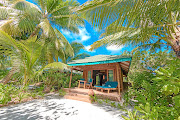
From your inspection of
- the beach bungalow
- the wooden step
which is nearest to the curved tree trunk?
the beach bungalow

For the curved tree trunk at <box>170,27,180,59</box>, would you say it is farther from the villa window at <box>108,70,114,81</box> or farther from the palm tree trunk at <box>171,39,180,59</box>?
the villa window at <box>108,70,114,81</box>

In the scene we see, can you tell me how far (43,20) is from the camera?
8.48 metres

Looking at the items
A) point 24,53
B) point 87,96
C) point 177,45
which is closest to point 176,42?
point 177,45

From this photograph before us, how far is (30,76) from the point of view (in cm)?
476

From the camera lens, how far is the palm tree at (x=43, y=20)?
716 cm

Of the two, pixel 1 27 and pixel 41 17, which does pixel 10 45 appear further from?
pixel 41 17

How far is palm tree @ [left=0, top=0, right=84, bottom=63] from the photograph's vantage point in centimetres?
716

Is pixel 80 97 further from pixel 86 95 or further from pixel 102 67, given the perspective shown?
pixel 102 67

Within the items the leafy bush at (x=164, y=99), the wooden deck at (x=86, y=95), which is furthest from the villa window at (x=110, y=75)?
the leafy bush at (x=164, y=99)

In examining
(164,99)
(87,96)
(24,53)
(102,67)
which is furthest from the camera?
(102,67)

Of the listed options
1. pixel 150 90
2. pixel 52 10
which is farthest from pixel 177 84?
pixel 52 10

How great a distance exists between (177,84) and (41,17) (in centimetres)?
1120

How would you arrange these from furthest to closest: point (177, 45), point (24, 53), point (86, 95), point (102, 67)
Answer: point (102, 67)
point (86, 95)
point (24, 53)
point (177, 45)

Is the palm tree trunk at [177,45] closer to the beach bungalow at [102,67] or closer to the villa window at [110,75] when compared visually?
the beach bungalow at [102,67]
